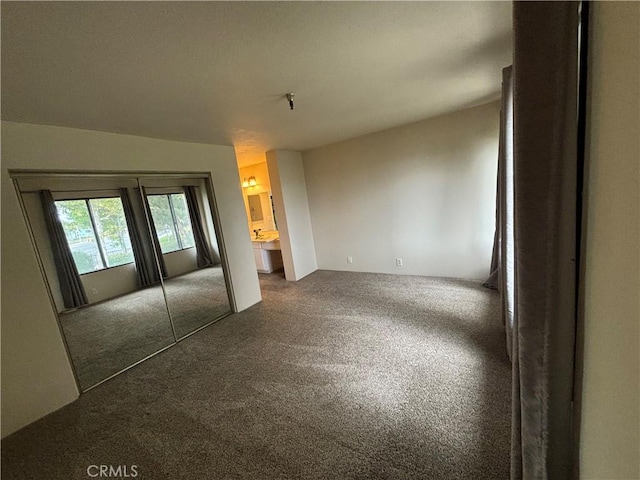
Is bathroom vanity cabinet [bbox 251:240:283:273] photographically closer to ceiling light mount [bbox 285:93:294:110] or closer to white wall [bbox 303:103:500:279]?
white wall [bbox 303:103:500:279]

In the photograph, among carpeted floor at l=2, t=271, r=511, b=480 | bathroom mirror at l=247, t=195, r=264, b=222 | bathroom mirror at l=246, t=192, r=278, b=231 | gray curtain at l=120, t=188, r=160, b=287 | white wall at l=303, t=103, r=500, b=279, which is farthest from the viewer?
bathroom mirror at l=247, t=195, r=264, b=222

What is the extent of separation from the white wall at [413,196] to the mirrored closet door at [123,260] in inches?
88.5

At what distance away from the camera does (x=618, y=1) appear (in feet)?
1.80

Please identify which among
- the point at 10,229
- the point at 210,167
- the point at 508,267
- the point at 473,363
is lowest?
the point at 473,363

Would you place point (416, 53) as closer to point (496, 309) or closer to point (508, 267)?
point (508, 267)

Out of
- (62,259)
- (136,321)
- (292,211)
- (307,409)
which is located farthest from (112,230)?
(292,211)

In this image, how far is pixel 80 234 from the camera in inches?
95.6

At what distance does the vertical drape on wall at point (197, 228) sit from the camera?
10.7ft

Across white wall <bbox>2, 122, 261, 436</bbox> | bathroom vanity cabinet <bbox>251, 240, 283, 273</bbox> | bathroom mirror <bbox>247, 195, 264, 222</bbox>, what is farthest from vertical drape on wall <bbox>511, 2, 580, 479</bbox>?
bathroom mirror <bbox>247, 195, 264, 222</bbox>

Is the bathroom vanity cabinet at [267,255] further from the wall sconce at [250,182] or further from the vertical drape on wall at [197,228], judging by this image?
the vertical drape on wall at [197,228]

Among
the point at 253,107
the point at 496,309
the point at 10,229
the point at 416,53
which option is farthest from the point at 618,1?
the point at 10,229

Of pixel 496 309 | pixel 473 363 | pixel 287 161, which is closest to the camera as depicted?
pixel 473 363

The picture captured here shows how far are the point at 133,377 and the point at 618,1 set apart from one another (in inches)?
144

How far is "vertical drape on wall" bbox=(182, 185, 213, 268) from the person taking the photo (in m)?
3.25
